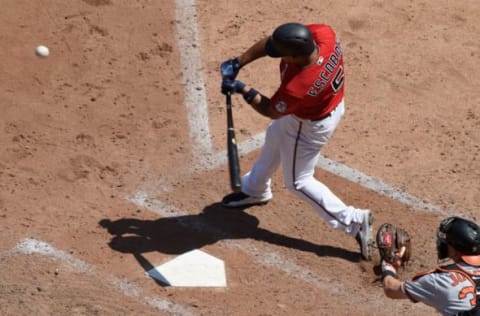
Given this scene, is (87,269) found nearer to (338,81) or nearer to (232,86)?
(232,86)

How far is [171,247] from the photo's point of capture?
781cm

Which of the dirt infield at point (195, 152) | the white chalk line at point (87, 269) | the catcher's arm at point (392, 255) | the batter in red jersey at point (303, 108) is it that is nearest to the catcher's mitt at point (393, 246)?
the catcher's arm at point (392, 255)

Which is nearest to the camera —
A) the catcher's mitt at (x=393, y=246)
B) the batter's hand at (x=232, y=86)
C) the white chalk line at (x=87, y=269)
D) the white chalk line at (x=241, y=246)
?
the catcher's mitt at (x=393, y=246)

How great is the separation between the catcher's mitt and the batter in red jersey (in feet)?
3.02

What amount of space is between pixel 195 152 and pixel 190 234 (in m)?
1.22

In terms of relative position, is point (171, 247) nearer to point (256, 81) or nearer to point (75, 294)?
point (75, 294)

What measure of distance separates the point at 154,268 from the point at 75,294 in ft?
2.36

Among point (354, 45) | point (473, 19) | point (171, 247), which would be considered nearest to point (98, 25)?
point (354, 45)

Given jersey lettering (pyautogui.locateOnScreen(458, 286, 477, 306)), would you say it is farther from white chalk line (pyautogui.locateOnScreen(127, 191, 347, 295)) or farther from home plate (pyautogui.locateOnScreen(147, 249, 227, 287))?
home plate (pyautogui.locateOnScreen(147, 249, 227, 287))

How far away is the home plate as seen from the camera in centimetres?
743

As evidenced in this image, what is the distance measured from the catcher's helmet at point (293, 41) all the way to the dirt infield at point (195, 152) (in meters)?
1.71

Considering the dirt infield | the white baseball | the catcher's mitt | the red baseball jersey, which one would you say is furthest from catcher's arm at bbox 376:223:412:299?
the white baseball

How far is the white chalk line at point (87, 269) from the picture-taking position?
7.13 metres

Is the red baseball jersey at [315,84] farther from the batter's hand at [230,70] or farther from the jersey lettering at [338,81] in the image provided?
the batter's hand at [230,70]
